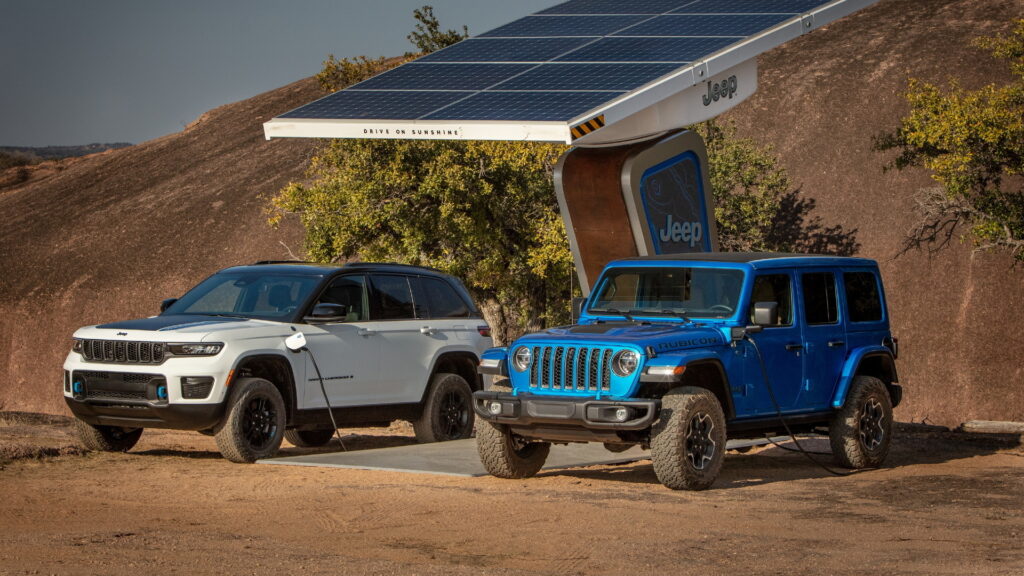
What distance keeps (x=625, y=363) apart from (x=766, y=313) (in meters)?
1.51

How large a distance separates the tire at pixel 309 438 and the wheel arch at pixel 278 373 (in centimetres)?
231

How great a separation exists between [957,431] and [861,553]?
1150cm

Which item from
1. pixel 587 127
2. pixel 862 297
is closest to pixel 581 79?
pixel 587 127

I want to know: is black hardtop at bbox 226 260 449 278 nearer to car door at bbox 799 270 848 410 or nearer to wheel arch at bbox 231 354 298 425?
wheel arch at bbox 231 354 298 425

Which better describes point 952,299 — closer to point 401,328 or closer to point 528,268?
point 528,268

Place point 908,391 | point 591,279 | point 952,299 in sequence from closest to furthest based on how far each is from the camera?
point 591,279 < point 908,391 < point 952,299

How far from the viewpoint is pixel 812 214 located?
3891 centimetres

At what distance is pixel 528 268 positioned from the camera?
85.5 feet

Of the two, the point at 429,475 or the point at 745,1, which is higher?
the point at 745,1

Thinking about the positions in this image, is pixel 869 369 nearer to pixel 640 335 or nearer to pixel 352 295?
pixel 640 335

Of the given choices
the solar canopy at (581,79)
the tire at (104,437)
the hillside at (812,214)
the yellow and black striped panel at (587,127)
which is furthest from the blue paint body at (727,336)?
the hillside at (812,214)

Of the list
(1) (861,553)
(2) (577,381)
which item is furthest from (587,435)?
(1) (861,553)

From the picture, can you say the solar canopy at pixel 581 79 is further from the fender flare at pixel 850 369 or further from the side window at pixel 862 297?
the fender flare at pixel 850 369

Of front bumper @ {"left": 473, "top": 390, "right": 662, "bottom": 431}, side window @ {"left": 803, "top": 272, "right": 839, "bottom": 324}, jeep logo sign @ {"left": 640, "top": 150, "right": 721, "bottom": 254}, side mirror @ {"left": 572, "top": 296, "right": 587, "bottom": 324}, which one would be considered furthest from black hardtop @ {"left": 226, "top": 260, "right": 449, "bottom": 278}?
side window @ {"left": 803, "top": 272, "right": 839, "bottom": 324}
